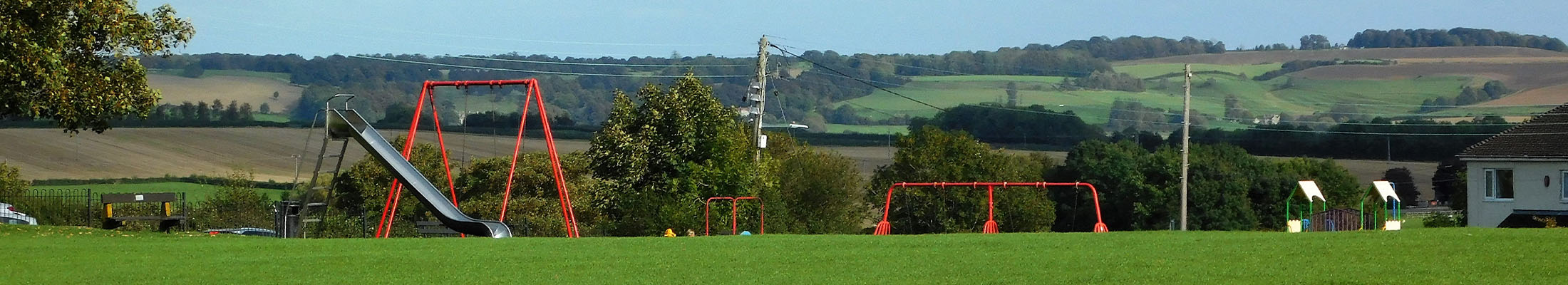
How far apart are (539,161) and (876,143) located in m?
76.6

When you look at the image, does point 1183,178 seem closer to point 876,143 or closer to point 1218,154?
point 1218,154

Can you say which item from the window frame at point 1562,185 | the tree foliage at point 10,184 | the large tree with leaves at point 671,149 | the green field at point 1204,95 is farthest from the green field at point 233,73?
the window frame at point 1562,185

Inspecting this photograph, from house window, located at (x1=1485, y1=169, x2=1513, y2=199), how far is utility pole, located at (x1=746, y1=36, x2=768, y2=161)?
31147 mm

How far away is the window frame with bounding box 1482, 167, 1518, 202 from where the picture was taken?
6309 cm

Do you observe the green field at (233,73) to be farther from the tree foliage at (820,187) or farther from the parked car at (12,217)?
the parked car at (12,217)

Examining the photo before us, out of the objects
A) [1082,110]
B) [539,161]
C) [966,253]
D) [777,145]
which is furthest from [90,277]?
[1082,110]

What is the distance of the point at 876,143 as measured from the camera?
459ft

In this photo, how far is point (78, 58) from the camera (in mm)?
25312

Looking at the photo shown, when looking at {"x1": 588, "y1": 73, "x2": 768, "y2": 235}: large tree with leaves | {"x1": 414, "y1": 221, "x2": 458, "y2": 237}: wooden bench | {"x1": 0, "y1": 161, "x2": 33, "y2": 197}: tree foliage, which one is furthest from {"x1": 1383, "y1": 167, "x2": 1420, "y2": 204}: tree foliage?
{"x1": 0, "y1": 161, "x2": 33, "y2": 197}: tree foliage

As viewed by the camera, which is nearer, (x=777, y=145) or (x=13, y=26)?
(x=13, y=26)

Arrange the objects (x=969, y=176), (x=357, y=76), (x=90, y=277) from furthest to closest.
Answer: (x=357, y=76)
(x=969, y=176)
(x=90, y=277)

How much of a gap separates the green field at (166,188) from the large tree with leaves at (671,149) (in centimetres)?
4545

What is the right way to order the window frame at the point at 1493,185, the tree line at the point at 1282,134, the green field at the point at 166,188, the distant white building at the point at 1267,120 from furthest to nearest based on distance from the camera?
1. the distant white building at the point at 1267,120
2. the tree line at the point at 1282,134
3. the green field at the point at 166,188
4. the window frame at the point at 1493,185

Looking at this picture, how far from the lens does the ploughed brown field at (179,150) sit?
93.8 m
